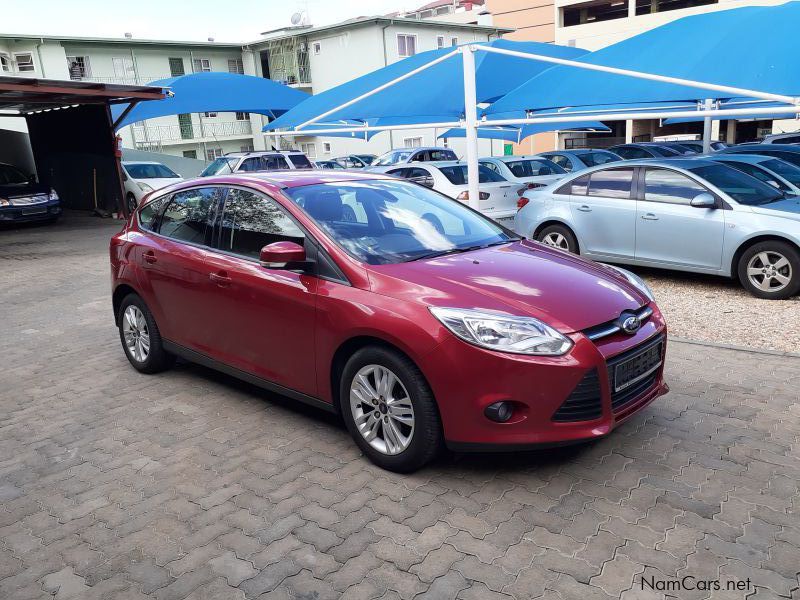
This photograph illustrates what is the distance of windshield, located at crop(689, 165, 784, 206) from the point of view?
744 cm

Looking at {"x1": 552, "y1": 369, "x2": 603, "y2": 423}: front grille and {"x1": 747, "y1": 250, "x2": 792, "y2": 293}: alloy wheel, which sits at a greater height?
{"x1": 552, "y1": 369, "x2": 603, "y2": 423}: front grille

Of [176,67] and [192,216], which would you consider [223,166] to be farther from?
[176,67]

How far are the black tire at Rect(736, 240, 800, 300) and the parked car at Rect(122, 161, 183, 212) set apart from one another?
15401mm

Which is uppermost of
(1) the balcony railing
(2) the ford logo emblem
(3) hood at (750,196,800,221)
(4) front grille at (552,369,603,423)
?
(1) the balcony railing

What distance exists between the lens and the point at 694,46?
30.3ft

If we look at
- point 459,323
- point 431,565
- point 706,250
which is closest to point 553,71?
point 706,250

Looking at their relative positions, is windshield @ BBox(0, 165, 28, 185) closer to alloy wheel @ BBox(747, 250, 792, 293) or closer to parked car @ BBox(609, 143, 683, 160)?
parked car @ BBox(609, 143, 683, 160)

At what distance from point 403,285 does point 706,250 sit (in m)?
5.17

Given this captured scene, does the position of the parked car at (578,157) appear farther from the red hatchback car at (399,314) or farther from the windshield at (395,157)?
the red hatchback car at (399,314)

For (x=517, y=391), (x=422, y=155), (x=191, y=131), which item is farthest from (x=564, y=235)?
(x=191, y=131)

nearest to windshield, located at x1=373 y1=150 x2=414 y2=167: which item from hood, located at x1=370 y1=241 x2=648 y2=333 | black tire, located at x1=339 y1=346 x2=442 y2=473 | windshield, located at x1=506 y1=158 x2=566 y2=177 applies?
windshield, located at x1=506 y1=158 x2=566 y2=177

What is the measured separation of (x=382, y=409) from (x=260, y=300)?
111 cm

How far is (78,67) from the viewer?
3459 centimetres

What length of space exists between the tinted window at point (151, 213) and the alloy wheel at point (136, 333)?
2.22 ft
